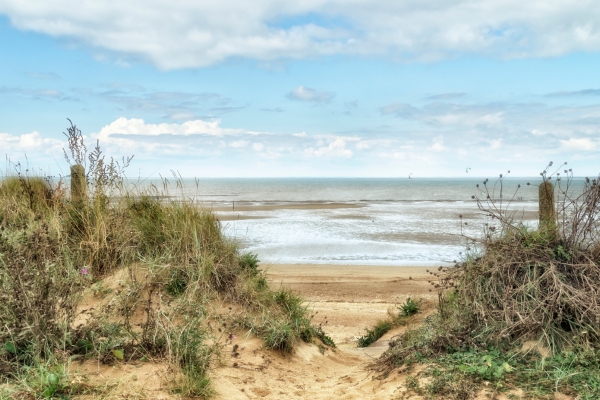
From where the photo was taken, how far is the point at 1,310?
14.2 feet

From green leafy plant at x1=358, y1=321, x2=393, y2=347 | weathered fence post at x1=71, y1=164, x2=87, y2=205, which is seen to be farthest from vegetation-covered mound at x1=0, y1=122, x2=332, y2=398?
green leafy plant at x1=358, y1=321, x2=393, y2=347

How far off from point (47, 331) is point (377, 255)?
42.9ft

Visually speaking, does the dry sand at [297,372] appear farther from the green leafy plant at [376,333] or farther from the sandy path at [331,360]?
the green leafy plant at [376,333]

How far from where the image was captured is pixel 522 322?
4.73 meters

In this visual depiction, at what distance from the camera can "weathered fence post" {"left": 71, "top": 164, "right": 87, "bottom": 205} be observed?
794 cm

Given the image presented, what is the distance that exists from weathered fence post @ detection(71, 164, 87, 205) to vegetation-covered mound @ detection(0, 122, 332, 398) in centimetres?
9

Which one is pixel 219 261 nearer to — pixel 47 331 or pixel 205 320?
pixel 205 320

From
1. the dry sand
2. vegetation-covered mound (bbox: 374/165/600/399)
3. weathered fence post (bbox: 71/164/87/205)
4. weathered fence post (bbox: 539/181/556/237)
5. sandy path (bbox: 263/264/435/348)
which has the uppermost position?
weathered fence post (bbox: 71/164/87/205)

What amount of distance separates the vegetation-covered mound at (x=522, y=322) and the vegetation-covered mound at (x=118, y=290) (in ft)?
6.11

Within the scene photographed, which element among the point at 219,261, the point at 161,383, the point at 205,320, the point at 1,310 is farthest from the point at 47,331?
the point at 219,261

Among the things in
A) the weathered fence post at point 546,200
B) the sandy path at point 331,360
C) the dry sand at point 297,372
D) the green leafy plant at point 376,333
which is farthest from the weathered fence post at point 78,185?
the weathered fence post at point 546,200

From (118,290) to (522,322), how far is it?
451 cm

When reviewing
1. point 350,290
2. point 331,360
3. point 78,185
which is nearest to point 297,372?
point 331,360

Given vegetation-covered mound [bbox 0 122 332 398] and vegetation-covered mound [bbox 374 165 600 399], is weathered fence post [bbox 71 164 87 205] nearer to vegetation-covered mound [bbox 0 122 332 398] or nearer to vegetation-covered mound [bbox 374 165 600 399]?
vegetation-covered mound [bbox 0 122 332 398]
